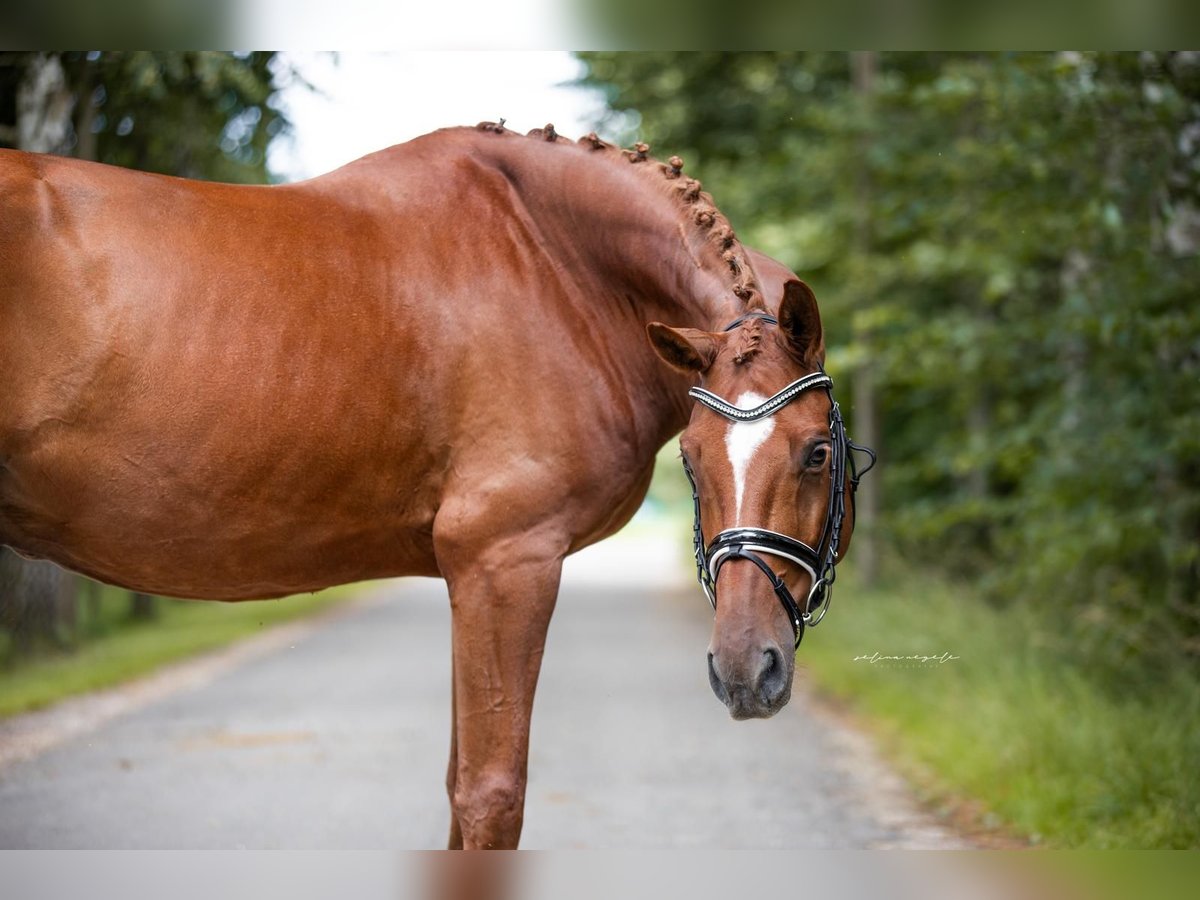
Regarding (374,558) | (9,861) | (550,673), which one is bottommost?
(550,673)

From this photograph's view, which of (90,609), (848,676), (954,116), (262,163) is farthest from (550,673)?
(954,116)

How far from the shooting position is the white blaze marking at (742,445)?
213cm

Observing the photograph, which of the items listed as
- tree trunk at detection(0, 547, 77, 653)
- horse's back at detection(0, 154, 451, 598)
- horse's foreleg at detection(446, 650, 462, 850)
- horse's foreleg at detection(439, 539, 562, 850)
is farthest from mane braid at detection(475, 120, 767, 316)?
tree trunk at detection(0, 547, 77, 653)

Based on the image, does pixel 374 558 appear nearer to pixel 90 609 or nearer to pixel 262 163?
pixel 262 163

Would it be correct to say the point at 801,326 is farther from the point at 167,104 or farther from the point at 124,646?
the point at 124,646

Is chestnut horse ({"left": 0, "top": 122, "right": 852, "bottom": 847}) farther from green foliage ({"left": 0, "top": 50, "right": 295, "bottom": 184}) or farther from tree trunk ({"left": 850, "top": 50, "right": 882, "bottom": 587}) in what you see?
tree trunk ({"left": 850, "top": 50, "right": 882, "bottom": 587})

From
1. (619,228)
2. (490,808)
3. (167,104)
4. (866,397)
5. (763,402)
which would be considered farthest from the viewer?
(866,397)

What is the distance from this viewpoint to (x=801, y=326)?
2.26m

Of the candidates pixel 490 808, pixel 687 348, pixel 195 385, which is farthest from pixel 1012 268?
pixel 195 385

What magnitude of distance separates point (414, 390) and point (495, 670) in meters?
0.58

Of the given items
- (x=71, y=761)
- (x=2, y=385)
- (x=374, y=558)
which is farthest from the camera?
(x=71, y=761)

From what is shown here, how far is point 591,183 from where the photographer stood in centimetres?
253

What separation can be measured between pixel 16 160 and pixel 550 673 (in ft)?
20.9

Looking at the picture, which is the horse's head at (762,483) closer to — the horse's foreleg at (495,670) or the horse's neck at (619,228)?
the horse's neck at (619,228)
